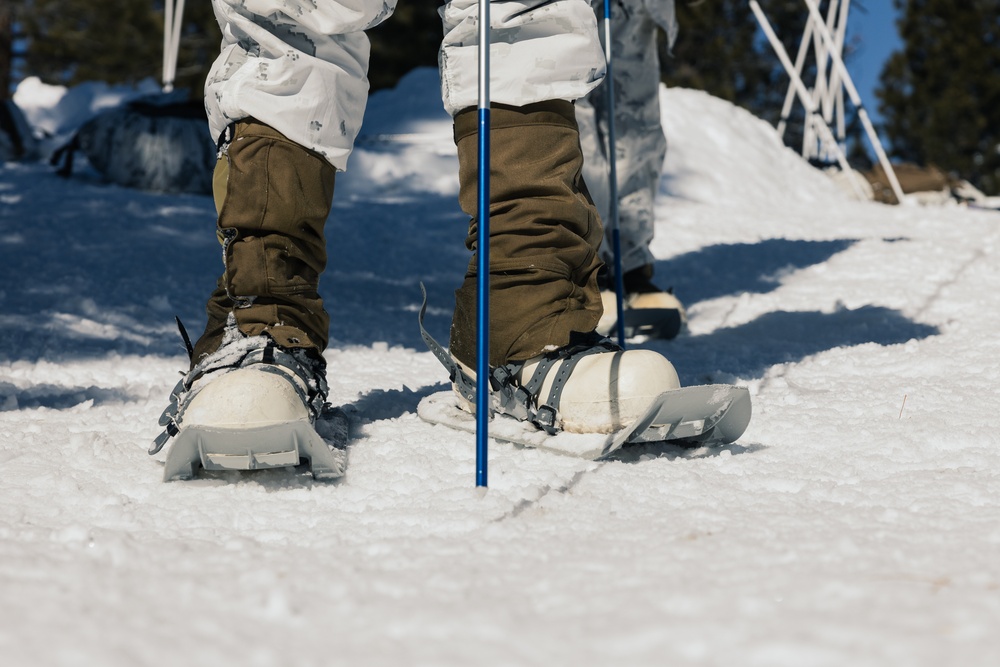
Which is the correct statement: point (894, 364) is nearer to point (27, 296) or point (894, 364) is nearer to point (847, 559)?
point (847, 559)

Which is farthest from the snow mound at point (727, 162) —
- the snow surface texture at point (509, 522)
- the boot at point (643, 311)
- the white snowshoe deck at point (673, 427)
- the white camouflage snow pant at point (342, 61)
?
the white snowshoe deck at point (673, 427)

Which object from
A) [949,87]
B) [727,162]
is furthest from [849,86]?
[949,87]

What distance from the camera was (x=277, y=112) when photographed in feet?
3.95

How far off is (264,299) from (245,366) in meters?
0.11

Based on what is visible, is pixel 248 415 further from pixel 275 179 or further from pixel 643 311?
pixel 643 311

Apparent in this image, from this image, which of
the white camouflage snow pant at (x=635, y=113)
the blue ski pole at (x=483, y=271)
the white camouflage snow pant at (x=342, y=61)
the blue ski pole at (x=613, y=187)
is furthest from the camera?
the white camouflage snow pant at (x=635, y=113)

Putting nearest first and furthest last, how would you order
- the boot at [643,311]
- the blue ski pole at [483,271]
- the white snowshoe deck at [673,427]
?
the blue ski pole at [483,271] < the white snowshoe deck at [673,427] < the boot at [643,311]

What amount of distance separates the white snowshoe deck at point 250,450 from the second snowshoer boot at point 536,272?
0.28m

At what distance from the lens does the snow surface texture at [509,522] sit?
61 centimetres

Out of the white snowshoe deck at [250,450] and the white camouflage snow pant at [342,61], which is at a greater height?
the white camouflage snow pant at [342,61]

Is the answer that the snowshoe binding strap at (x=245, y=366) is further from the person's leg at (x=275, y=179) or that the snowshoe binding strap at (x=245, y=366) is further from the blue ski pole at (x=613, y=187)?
the blue ski pole at (x=613, y=187)

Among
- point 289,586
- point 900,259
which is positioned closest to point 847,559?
point 289,586

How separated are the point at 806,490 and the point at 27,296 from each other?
80.3 inches

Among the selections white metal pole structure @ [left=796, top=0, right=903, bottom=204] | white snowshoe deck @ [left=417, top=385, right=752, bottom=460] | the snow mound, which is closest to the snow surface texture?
white snowshoe deck @ [left=417, top=385, right=752, bottom=460]
